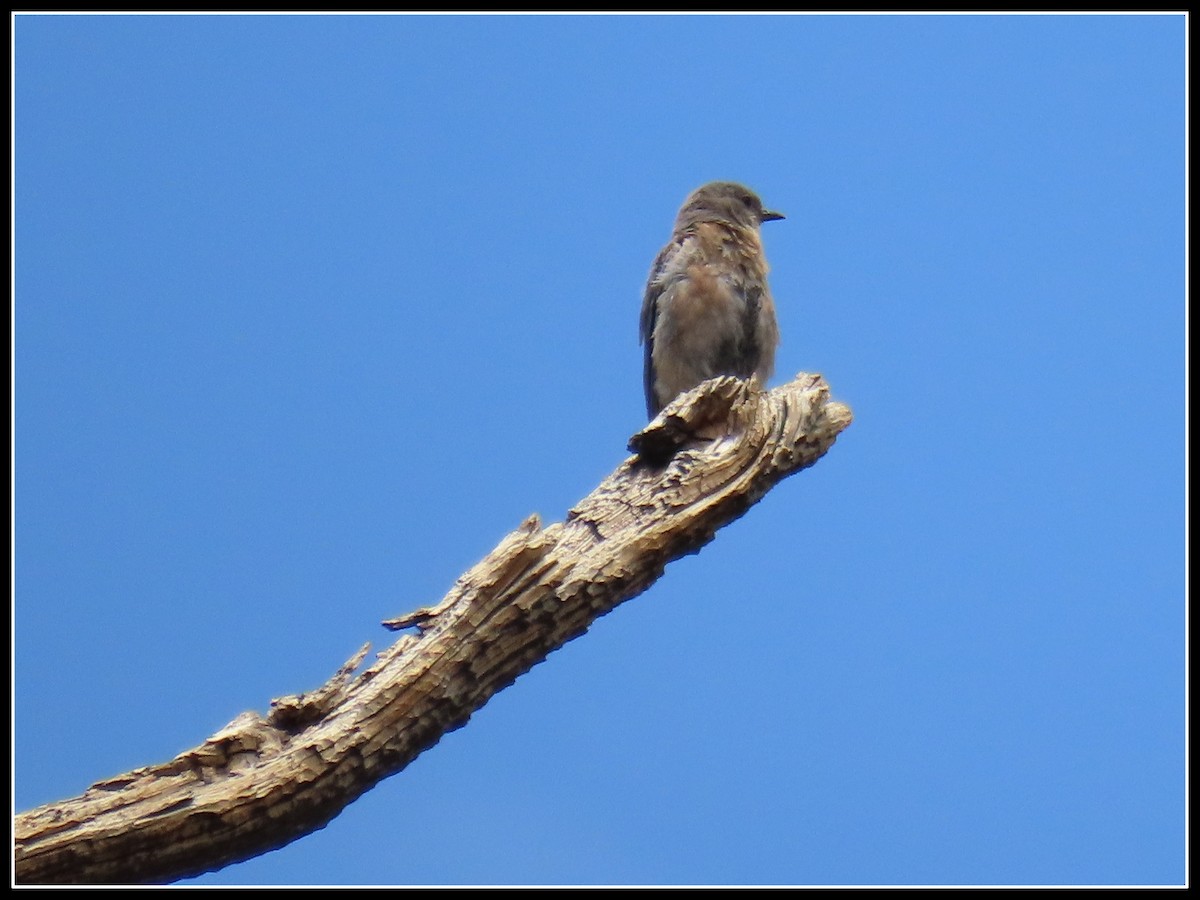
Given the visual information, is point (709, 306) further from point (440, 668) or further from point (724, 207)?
point (440, 668)

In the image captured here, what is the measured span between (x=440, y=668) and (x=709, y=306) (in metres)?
3.82

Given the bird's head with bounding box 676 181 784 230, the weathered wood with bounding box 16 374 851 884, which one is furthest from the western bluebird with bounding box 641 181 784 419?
the weathered wood with bounding box 16 374 851 884

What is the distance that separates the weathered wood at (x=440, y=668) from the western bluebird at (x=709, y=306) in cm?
234

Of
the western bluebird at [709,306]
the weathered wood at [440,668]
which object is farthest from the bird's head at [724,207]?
the weathered wood at [440,668]

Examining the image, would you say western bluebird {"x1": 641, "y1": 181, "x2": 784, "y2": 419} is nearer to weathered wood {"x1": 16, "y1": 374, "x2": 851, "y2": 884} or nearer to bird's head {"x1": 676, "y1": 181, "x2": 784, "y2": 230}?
bird's head {"x1": 676, "y1": 181, "x2": 784, "y2": 230}

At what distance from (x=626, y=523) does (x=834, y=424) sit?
3.50 feet

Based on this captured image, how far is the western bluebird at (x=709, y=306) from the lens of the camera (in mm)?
7879

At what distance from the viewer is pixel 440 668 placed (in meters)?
4.57

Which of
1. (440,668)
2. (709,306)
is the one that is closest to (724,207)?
(709,306)

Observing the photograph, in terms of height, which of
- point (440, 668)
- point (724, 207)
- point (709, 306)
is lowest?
point (440, 668)

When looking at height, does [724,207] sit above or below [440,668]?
above

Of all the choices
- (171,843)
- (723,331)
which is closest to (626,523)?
(171,843)

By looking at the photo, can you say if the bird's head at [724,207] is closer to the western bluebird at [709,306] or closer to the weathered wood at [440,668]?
the western bluebird at [709,306]
